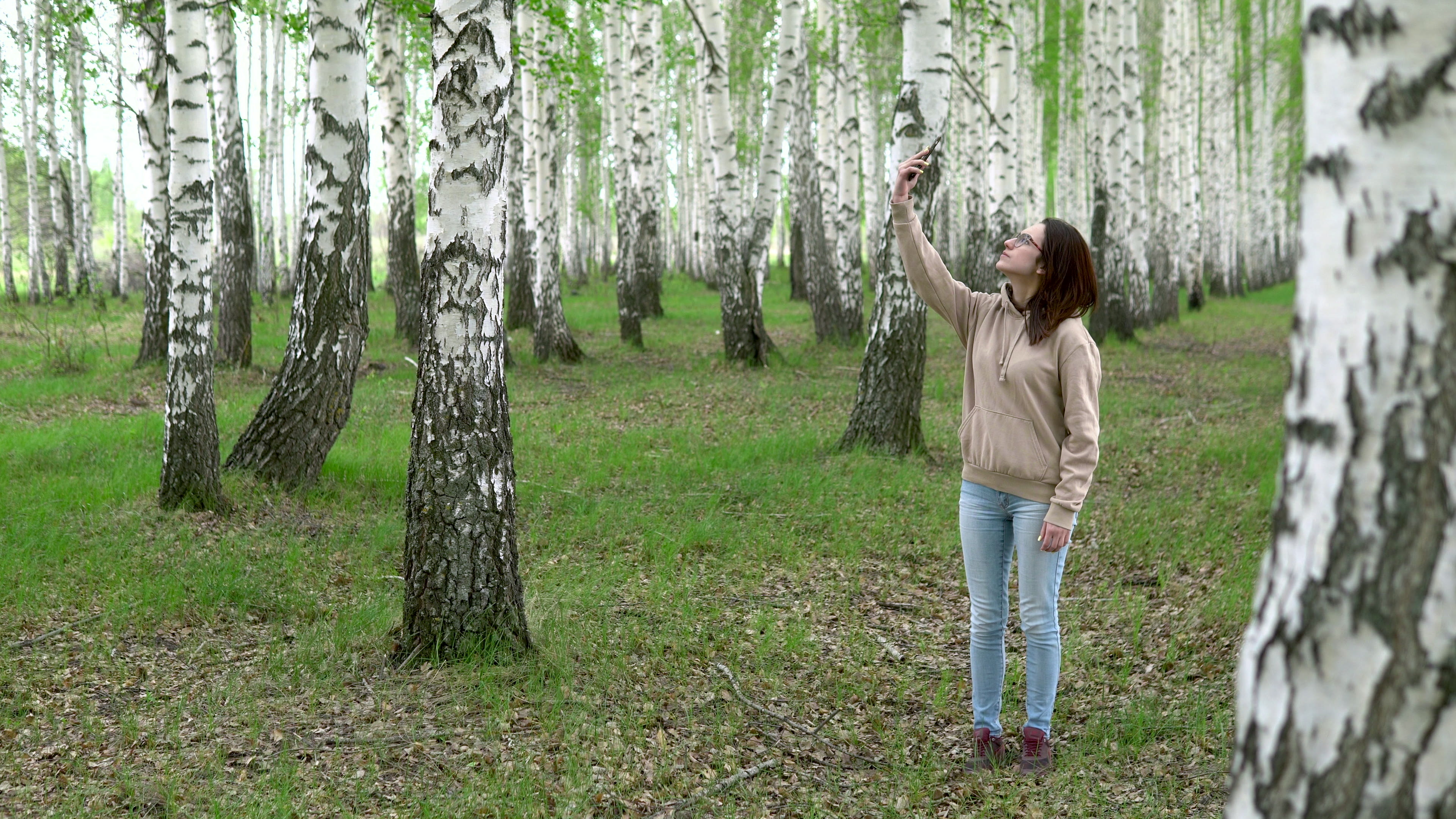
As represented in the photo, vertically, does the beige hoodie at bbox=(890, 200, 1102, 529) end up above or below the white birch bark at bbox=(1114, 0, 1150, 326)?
below

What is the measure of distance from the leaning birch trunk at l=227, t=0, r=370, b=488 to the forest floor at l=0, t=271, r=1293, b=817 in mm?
416

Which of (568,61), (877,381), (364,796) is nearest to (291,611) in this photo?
(364,796)

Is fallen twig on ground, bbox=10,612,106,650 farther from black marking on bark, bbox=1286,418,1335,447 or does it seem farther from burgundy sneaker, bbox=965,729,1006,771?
black marking on bark, bbox=1286,418,1335,447

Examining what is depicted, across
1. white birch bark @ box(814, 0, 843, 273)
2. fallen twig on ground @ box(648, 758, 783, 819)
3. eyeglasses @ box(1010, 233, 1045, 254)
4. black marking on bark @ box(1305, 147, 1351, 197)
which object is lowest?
fallen twig on ground @ box(648, 758, 783, 819)

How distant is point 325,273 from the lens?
23.1 feet

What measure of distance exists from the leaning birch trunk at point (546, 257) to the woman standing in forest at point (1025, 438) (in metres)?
9.94

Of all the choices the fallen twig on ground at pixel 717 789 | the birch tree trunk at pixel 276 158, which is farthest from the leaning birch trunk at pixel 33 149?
the fallen twig on ground at pixel 717 789

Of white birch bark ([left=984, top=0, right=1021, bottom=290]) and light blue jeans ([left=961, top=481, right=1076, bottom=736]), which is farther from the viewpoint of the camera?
white birch bark ([left=984, top=0, right=1021, bottom=290])

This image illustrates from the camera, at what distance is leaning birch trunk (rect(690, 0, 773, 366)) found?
13.2 m

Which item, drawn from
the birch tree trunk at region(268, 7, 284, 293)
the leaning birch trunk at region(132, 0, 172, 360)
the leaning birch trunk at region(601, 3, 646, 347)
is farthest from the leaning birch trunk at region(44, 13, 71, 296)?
the leaning birch trunk at region(132, 0, 172, 360)

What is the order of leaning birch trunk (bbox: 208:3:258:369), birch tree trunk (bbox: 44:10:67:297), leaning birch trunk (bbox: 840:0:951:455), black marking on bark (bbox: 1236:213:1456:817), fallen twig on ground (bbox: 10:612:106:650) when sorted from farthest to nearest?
birch tree trunk (bbox: 44:10:67:297), leaning birch trunk (bbox: 208:3:258:369), leaning birch trunk (bbox: 840:0:951:455), fallen twig on ground (bbox: 10:612:106:650), black marking on bark (bbox: 1236:213:1456:817)

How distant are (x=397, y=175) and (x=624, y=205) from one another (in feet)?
12.0

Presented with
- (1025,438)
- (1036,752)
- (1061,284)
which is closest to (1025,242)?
(1061,284)

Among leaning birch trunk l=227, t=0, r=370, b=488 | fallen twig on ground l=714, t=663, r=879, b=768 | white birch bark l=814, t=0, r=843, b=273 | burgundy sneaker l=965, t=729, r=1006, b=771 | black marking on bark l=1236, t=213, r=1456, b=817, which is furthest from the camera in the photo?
white birch bark l=814, t=0, r=843, b=273
